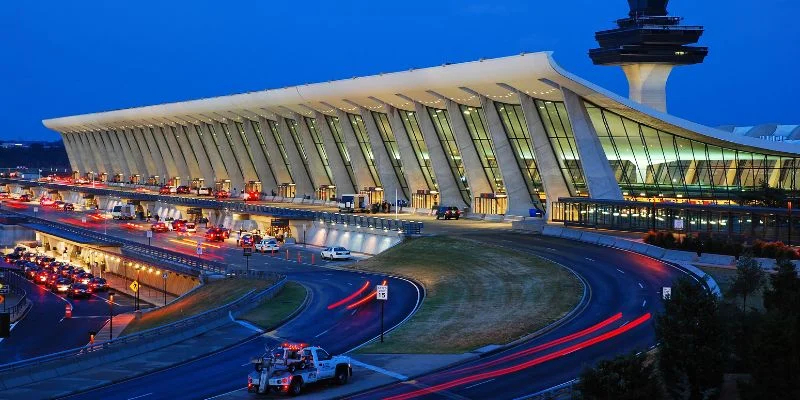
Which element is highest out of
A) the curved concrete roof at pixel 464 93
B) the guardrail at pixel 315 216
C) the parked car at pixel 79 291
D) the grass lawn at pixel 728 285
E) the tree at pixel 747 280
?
the curved concrete roof at pixel 464 93

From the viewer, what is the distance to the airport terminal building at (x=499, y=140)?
7631 centimetres

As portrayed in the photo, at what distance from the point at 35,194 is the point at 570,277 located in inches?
6134

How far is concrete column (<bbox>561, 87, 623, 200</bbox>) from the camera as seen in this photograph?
→ 77.4m

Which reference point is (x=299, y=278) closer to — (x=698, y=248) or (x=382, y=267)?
Result: (x=382, y=267)

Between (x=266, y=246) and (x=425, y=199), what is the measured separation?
26.2 meters

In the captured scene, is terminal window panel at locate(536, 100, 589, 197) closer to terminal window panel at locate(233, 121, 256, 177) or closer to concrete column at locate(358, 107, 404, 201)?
concrete column at locate(358, 107, 404, 201)

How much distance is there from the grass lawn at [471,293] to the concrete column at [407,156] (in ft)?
101

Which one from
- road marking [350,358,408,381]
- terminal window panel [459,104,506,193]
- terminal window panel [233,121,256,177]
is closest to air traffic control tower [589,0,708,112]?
terminal window panel [459,104,506,193]

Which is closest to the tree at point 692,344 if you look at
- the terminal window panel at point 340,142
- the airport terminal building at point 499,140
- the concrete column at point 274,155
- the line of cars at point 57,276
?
the airport terminal building at point 499,140

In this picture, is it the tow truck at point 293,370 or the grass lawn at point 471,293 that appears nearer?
the tow truck at point 293,370

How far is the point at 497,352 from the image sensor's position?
121 ft

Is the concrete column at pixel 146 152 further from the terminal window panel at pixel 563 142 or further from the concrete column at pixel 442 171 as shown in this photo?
the terminal window panel at pixel 563 142

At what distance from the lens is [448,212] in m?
90.8

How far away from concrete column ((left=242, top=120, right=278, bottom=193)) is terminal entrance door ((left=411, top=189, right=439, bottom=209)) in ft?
111
